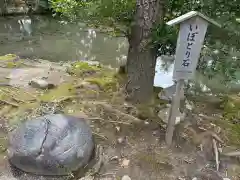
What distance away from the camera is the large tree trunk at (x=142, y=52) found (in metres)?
3.66

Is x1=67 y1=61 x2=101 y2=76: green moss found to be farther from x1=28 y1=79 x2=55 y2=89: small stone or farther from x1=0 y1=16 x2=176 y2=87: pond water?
x1=0 y1=16 x2=176 y2=87: pond water

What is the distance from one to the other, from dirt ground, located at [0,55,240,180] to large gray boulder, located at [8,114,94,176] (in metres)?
0.30

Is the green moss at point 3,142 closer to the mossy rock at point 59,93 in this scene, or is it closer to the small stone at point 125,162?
the mossy rock at point 59,93

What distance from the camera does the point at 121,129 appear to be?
387 cm

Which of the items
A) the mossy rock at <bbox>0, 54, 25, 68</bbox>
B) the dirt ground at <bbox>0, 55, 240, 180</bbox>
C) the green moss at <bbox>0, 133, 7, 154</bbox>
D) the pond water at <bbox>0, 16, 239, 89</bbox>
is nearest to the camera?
the dirt ground at <bbox>0, 55, 240, 180</bbox>

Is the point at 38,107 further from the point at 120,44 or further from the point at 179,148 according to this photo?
the point at 120,44

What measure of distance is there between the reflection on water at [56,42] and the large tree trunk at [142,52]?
3.77 metres

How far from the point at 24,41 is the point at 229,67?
7930mm

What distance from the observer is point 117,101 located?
441 cm

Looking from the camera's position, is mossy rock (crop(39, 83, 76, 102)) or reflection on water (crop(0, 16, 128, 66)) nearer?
mossy rock (crop(39, 83, 76, 102))

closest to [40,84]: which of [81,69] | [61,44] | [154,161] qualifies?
[81,69]

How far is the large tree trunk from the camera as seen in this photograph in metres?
3.66

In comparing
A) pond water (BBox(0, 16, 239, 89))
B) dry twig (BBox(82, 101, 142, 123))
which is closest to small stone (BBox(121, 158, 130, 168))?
dry twig (BBox(82, 101, 142, 123))

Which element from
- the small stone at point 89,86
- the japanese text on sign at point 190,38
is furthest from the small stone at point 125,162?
the small stone at point 89,86
